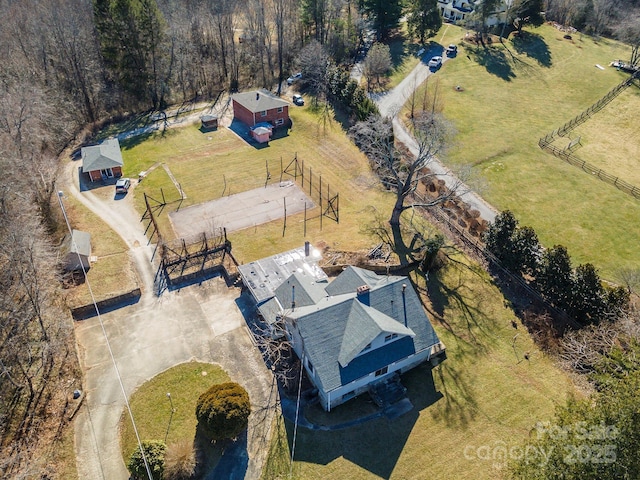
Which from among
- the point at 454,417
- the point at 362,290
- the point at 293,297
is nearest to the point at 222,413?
the point at 293,297

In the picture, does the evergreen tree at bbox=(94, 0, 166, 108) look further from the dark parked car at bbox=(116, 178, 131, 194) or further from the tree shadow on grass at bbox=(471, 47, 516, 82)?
the tree shadow on grass at bbox=(471, 47, 516, 82)

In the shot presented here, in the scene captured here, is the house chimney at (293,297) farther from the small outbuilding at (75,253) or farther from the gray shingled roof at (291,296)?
the small outbuilding at (75,253)

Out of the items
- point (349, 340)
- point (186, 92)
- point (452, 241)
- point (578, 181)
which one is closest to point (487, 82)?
point (578, 181)

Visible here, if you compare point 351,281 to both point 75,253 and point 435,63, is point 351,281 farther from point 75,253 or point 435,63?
point 435,63

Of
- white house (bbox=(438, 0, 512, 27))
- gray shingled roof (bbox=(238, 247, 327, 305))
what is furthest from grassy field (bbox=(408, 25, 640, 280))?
gray shingled roof (bbox=(238, 247, 327, 305))

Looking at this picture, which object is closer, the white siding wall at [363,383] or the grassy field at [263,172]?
the white siding wall at [363,383]

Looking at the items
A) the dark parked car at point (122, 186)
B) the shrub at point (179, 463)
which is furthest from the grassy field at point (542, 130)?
the dark parked car at point (122, 186)
